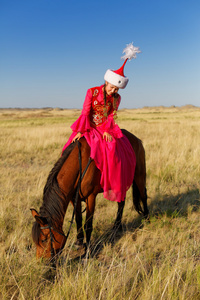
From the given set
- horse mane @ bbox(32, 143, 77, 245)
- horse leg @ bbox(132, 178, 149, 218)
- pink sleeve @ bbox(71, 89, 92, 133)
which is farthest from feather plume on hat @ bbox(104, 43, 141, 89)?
horse leg @ bbox(132, 178, 149, 218)

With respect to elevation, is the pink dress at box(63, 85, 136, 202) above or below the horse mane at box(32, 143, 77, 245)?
above

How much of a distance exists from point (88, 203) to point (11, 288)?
1.23 metres

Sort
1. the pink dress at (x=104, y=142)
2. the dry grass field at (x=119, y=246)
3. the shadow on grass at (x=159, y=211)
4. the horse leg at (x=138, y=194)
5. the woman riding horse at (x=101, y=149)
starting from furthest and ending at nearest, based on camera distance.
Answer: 1. the horse leg at (x=138, y=194)
2. the shadow on grass at (x=159, y=211)
3. the pink dress at (x=104, y=142)
4. the woman riding horse at (x=101, y=149)
5. the dry grass field at (x=119, y=246)

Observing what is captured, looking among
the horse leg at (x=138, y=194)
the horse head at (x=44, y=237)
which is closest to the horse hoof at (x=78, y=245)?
the horse head at (x=44, y=237)

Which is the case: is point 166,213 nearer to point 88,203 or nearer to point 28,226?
point 88,203

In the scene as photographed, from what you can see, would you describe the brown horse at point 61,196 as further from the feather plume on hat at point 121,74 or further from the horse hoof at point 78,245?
the feather plume on hat at point 121,74

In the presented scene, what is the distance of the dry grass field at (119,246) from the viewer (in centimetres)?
190

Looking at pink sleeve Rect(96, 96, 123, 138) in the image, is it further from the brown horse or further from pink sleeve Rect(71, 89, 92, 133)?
the brown horse

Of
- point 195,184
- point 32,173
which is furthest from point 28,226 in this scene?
point 195,184

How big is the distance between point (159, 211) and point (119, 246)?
1368 mm

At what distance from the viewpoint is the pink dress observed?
2811mm

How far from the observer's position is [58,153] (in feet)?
29.2

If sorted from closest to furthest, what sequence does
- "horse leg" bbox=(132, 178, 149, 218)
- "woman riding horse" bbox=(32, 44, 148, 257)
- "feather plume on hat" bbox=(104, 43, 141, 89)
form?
"woman riding horse" bbox=(32, 44, 148, 257) < "feather plume on hat" bbox=(104, 43, 141, 89) < "horse leg" bbox=(132, 178, 149, 218)

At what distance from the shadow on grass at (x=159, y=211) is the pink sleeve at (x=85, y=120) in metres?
1.61
